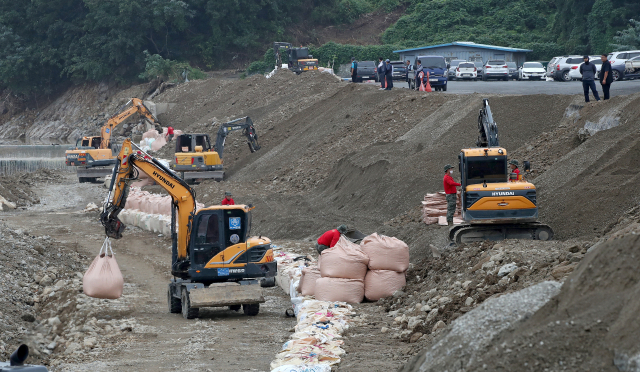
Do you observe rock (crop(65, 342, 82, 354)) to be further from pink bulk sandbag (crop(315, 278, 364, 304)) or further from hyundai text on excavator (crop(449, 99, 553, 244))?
hyundai text on excavator (crop(449, 99, 553, 244))

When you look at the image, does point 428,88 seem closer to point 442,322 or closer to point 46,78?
point 442,322

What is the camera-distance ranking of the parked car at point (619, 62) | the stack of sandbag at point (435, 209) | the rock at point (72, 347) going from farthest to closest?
the parked car at point (619, 62), the stack of sandbag at point (435, 209), the rock at point (72, 347)

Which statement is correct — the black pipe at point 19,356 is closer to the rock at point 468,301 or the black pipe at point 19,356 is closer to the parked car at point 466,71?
the rock at point 468,301

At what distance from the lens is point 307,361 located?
888 cm

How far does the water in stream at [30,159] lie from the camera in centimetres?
4356

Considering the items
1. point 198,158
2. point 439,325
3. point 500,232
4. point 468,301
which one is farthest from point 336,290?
point 198,158

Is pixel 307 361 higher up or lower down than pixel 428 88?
lower down

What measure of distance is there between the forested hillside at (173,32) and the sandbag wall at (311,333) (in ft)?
183

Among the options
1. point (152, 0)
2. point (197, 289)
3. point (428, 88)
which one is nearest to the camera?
point (197, 289)

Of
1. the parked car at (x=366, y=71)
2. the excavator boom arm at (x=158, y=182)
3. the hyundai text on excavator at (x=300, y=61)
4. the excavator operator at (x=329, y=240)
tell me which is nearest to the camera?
the excavator boom arm at (x=158, y=182)

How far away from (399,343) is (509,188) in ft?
16.5

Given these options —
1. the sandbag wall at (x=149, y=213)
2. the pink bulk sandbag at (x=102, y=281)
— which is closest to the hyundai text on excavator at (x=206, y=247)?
the pink bulk sandbag at (x=102, y=281)

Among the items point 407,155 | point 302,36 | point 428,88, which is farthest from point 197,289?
point 302,36

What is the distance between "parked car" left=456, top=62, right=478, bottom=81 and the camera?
46281 mm
